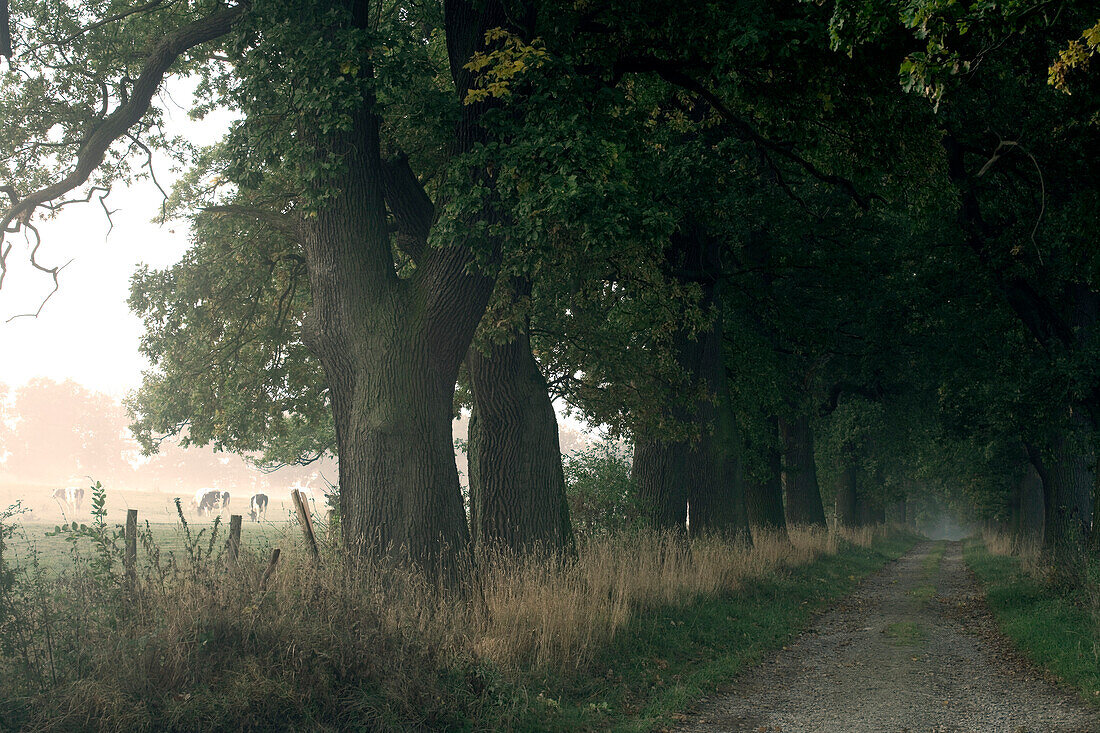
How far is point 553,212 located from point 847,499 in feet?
105

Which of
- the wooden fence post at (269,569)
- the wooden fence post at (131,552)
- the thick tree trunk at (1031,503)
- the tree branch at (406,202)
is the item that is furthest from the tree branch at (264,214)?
the thick tree trunk at (1031,503)

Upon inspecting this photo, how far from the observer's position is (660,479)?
1761 centimetres

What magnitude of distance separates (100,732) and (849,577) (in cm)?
1907

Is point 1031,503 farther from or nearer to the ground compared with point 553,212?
nearer to the ground

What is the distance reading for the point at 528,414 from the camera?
511 inches

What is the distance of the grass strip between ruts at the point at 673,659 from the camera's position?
7.45 metres

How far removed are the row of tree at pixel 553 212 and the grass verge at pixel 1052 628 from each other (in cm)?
176

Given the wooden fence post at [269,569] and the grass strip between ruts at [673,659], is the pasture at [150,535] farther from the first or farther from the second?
the grass strip between ruts at [673,659]

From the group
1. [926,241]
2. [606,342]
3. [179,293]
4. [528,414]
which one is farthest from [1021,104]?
[179,293]

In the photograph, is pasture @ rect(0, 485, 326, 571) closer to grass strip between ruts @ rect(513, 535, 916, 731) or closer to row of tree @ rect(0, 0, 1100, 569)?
row of tree @ rect(0, 0, 1100, 569)

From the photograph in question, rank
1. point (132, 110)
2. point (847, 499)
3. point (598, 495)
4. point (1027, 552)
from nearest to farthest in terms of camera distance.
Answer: point (132, 110) → point (598, 495) → point (1027, 552) → point (847, 499)

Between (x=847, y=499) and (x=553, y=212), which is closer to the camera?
(x=553, y=212)

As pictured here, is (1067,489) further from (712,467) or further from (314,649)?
(314,649)

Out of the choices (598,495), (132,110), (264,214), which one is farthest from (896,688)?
(132,110)
